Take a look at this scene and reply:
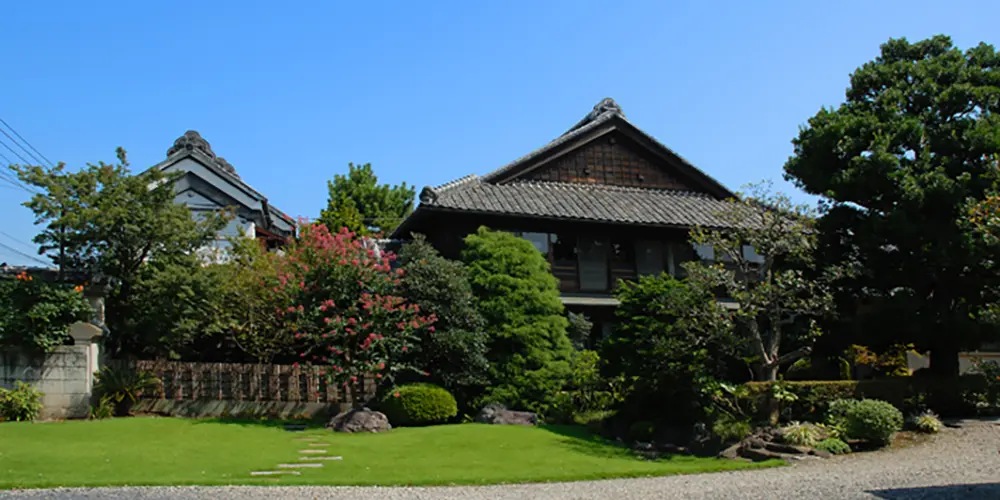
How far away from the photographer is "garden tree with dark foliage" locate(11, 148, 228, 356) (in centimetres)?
1672

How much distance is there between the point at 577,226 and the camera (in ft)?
76.4

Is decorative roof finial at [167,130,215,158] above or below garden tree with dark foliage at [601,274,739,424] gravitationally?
above

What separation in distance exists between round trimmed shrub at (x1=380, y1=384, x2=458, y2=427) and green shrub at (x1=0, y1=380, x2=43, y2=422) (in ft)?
22.8

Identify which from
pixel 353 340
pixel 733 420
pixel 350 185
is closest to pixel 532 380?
pixel 353 340

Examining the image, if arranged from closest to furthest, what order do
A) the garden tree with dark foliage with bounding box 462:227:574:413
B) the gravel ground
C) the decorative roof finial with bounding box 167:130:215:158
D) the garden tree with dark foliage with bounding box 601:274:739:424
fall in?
the gravel ground → the garden tree with dark foliage with bounding box 601:274:739:424 → the garden tree with dark foliage with bounding box 462:227:574:413 → the decorative roof finial with bounding box 167:130:215:158

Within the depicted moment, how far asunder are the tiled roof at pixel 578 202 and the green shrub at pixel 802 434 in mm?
9368

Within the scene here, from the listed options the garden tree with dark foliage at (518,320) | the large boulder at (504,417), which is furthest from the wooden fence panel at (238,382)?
the garden tree with dark foliage at (518,320)

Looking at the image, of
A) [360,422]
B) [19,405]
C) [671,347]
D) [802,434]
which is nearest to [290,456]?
[360,422]

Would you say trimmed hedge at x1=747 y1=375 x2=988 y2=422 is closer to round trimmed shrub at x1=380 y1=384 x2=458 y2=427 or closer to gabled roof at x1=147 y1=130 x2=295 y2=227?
round trimmed shrub at x1=380 y1=384 x2=458 y2=427

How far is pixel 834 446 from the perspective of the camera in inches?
514

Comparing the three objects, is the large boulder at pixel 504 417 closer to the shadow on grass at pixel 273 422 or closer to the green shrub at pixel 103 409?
the shadow on grass at pixel 273 422

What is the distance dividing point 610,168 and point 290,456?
52.8 ft

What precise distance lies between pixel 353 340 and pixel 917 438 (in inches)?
436

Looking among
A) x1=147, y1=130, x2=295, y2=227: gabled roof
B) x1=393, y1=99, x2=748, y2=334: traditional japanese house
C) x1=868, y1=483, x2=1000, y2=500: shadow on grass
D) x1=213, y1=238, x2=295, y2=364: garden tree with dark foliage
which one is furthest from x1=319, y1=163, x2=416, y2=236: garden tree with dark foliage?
x1=868, y1=483, x2=1000, y2=500: shadow on grass
